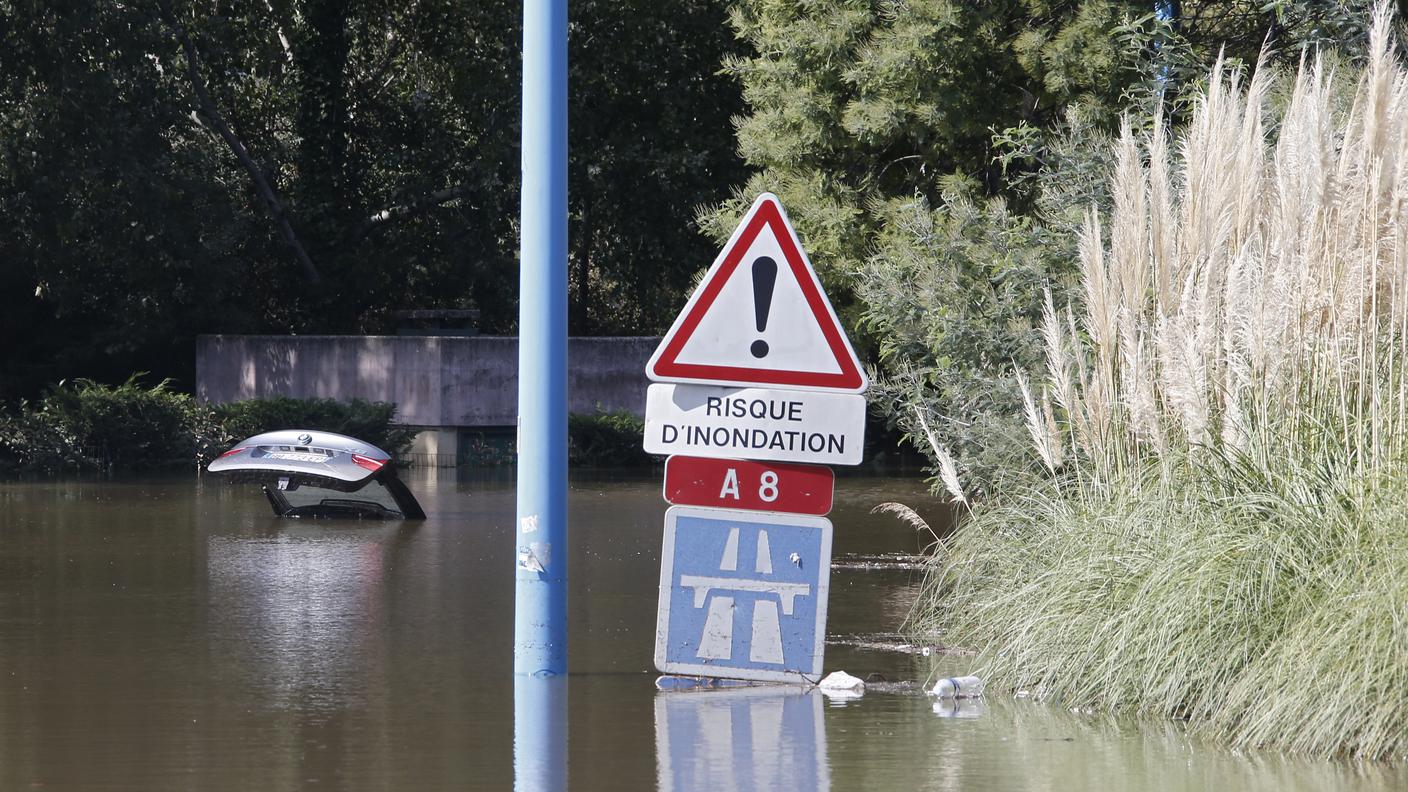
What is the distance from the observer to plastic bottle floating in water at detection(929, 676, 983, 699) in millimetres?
7707

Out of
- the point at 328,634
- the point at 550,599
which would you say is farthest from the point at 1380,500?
the point at 328,634

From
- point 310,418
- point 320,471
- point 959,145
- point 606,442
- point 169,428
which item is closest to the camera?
point 320,471

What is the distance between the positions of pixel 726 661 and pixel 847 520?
10.7 meters

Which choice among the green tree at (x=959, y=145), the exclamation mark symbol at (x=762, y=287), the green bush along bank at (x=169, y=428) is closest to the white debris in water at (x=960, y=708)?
the exclamation mark symbol at (x=762, y=287)

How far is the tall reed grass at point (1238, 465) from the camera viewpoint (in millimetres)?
6512

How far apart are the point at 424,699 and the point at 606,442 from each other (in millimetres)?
18916

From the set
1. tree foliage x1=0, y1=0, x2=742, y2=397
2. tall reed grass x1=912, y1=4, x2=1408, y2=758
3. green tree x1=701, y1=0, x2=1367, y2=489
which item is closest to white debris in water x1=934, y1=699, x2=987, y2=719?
tall reed grass x1=912, y1=4, x2=1408, y2=758

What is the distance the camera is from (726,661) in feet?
23.5

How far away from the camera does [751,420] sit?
6.83 metres

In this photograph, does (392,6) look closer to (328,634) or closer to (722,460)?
(328,634)

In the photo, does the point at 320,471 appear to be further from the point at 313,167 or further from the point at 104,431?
the point at 313,167

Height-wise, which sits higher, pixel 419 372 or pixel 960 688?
pixel 419 372

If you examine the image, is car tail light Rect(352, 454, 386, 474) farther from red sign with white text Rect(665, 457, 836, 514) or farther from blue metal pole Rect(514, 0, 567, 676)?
red sign with white text Rect(665, 457, 836, 514)

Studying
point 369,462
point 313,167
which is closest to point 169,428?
point 369,462
